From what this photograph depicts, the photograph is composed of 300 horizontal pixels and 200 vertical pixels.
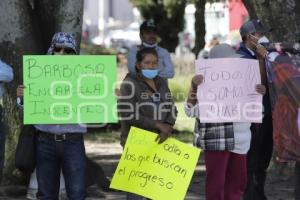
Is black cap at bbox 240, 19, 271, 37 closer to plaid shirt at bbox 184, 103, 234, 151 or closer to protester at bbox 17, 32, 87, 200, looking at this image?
plaid shirt at bbox 184, 103, 234, 151

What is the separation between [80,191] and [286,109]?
6.51ft

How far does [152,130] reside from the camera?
6824mm

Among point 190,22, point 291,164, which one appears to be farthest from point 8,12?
point 190,22

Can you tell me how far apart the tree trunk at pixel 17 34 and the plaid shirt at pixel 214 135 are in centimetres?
237

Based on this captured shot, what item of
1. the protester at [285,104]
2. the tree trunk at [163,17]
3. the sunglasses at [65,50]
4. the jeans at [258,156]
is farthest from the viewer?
the tree trunk at [163,17]

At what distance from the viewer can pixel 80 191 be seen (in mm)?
6570

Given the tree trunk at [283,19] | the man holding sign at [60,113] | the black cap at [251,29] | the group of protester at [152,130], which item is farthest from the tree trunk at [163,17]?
the man holding sign at [60,113]

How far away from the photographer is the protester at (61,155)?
6.52 m

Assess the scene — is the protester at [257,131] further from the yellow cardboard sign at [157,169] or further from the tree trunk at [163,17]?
the tree trunk at [163,17]

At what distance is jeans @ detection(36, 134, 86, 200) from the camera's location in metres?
6.52

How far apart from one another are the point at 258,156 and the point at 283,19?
243cm

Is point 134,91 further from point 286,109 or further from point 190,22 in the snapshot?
point 190,22

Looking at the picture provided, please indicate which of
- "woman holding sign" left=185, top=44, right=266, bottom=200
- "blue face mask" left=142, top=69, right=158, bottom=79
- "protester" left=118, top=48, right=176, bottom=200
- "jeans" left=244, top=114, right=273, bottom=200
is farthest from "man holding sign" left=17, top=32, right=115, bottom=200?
"jeans" left=244, top=114, right=273, bottom=200

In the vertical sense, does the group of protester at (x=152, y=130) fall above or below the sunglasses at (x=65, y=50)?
below
